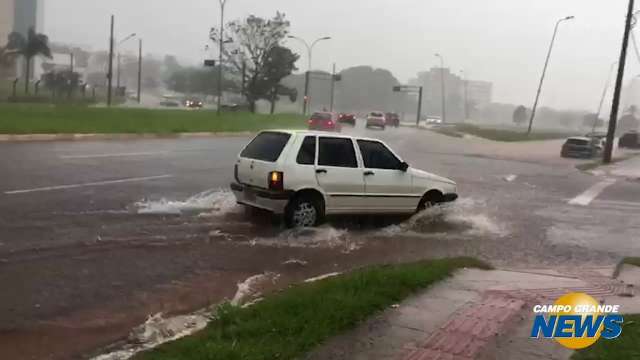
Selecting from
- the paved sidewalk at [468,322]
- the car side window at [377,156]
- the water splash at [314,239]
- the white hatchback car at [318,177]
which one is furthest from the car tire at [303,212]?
the paved sidewalk at [468,322]

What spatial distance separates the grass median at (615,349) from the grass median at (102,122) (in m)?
23.2

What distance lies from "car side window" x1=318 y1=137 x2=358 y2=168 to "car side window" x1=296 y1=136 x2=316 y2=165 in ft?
0.38

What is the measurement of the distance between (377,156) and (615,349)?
635 cm

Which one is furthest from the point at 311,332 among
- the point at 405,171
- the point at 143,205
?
the point at 143,205

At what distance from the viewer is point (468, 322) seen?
5594mm

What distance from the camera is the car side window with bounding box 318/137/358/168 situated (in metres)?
10.2

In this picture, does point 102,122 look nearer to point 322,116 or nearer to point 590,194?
point 322,116

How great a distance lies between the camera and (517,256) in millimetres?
9617

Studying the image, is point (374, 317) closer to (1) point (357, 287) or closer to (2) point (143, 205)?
(1) point (357, 287)

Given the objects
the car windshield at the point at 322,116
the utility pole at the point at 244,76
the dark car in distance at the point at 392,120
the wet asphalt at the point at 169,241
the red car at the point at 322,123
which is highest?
the utility pole at the point at 244,76

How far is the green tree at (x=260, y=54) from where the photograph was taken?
77.1 m

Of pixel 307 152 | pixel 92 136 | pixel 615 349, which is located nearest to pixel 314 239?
pixel 307 152

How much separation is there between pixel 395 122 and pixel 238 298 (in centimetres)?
7195

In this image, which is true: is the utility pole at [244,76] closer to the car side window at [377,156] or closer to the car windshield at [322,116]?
the car windshield at [322,116]
